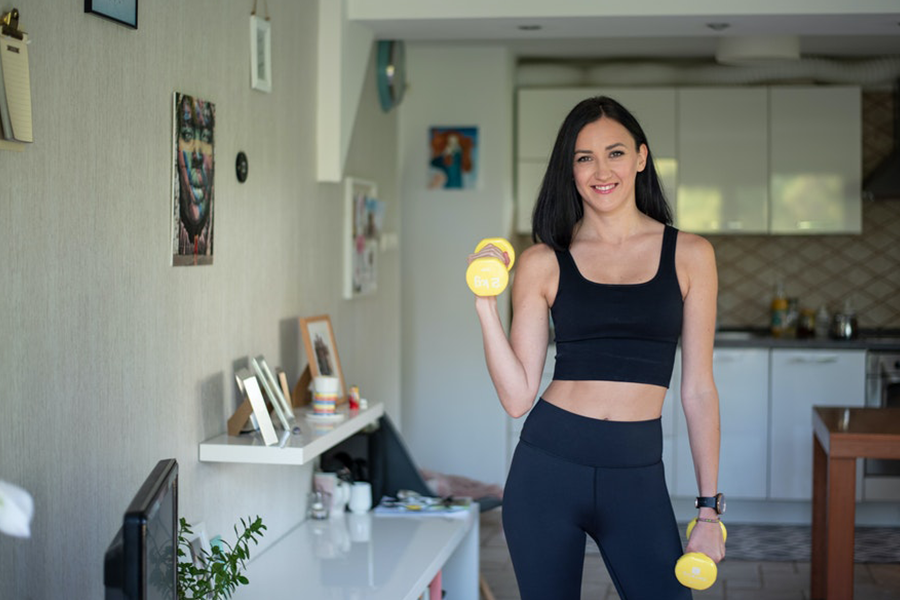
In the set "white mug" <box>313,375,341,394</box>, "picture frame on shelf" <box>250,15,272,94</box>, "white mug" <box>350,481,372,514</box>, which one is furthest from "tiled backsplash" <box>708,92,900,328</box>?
"picture frame on shelf" <box>250,15,272,94</box>

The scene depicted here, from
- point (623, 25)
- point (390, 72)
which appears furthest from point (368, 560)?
point (390, 72)

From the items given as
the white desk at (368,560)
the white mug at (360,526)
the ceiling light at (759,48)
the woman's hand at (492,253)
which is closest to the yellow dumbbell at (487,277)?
the woman's hand at (492,253)

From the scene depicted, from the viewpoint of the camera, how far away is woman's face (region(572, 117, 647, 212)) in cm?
235

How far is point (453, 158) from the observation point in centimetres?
602

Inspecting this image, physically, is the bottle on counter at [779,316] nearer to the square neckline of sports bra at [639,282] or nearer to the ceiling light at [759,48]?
the ceiling light at [759,48]

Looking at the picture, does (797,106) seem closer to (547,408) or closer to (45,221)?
(547,408)

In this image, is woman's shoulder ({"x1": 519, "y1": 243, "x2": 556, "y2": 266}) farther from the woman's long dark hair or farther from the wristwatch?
the wristwatch

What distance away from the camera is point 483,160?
19.8ft

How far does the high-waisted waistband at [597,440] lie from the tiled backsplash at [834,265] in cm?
447

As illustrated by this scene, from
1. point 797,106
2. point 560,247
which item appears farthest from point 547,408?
point 797,106

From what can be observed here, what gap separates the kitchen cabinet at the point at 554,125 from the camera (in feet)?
20.4

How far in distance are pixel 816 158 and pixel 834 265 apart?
0.70m

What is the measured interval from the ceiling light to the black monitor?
14.0ft

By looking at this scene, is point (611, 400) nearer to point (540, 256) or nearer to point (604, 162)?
point (540, 256)
